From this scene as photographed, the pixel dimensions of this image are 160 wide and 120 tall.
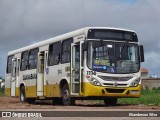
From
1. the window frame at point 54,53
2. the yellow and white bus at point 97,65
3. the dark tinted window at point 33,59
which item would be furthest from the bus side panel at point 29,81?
the yellow and white bus at point 97,65

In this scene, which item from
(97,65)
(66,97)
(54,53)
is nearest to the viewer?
(97,65)

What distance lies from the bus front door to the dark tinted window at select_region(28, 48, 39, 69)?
5.10 m

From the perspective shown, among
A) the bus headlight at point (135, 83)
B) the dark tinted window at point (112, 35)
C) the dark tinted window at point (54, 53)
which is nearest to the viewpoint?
the dark tinted window at point (112, 35)

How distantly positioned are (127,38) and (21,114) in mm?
13102

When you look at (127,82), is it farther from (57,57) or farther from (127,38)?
(57,57)

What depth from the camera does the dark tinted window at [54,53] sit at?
73.2 feet

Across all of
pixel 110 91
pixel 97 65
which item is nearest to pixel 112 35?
pixel 97 65

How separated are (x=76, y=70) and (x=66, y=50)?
1470 millimetres

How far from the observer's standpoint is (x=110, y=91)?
782 inches

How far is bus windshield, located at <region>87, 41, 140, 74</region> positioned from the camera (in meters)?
19.7

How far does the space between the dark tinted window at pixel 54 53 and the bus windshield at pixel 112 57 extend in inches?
112

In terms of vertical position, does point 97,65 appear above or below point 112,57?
below

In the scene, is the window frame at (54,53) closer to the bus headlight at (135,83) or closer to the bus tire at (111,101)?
the bus tire at (111,101)

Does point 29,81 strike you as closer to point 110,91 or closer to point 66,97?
point 66,97
